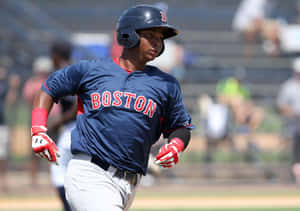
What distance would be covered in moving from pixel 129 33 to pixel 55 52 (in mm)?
1809

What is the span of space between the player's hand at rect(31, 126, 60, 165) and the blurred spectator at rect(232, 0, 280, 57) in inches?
508

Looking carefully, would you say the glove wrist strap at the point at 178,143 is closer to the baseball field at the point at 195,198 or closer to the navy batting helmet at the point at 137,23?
the navy batting helmet at the point at 137,23

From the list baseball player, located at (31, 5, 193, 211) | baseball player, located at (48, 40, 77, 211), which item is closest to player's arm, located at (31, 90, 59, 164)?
baseball player, located at (31, 5, 193, 211)

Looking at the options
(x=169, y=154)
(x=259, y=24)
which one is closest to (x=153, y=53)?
(x=169, y=154)

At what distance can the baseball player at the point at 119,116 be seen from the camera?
3.59 meters

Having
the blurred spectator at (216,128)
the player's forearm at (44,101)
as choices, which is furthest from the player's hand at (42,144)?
the blurred spectator at (216,128)

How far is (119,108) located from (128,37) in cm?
49

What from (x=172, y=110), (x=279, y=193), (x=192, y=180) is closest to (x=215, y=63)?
(x=192, y=180)

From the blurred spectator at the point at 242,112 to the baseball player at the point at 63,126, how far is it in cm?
693

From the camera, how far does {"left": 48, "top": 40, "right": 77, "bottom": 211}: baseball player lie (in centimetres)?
478

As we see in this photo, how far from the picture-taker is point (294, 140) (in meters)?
10.9

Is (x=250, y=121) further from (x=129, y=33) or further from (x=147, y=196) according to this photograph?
(x=129, y=33)

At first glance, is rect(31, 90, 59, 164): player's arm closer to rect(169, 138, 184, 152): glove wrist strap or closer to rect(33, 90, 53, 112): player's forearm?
rect(33, 90, 53, 112): player's forearm

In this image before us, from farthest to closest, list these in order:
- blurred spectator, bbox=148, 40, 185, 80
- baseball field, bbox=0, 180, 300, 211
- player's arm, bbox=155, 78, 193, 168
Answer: blurred spectator, bbox=148, 40, 185, 80
baseball field, bbox=0, 180, 300, 211
player's arm, bbox=155, 78, 193, 168
